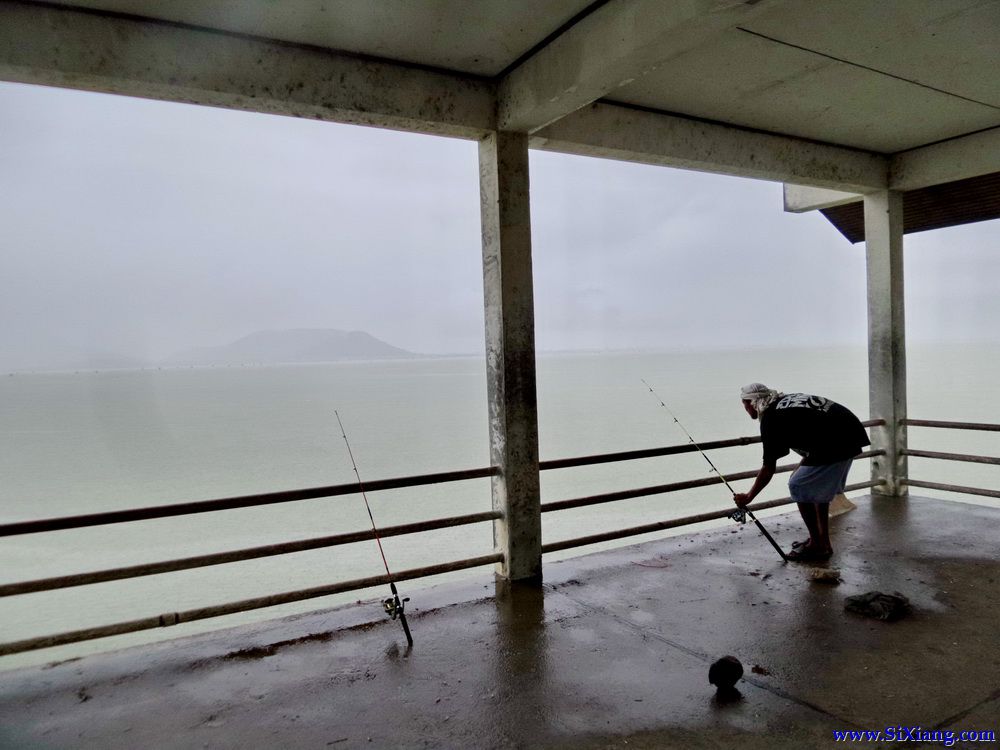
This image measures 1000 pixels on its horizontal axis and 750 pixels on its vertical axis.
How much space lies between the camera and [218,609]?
12.3 feet

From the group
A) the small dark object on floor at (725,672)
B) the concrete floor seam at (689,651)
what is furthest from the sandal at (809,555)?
the small dark object on floor at (725,672)

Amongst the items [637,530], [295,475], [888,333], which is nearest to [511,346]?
[637,530]

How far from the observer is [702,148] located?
→ 5.40 meters

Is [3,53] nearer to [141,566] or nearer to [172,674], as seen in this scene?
[141,566]

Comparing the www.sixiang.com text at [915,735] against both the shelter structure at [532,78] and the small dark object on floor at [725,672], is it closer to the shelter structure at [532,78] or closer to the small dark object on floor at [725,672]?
the small dark object on floor at [725,672]

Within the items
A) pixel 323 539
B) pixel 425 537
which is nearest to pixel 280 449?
pixel 425 537

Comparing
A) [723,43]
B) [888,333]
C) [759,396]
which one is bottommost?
[759,396]

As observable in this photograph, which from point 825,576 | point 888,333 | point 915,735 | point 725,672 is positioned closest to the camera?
point 915,735

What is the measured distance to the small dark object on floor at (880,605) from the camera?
12.5 ft

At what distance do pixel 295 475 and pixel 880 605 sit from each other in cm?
5282

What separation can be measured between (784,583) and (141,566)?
4.17 m

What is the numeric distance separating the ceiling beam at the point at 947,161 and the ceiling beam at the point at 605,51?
4.28 m

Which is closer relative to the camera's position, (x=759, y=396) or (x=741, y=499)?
(x=741, y=499)

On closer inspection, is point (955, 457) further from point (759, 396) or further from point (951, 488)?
point (759, 396)
